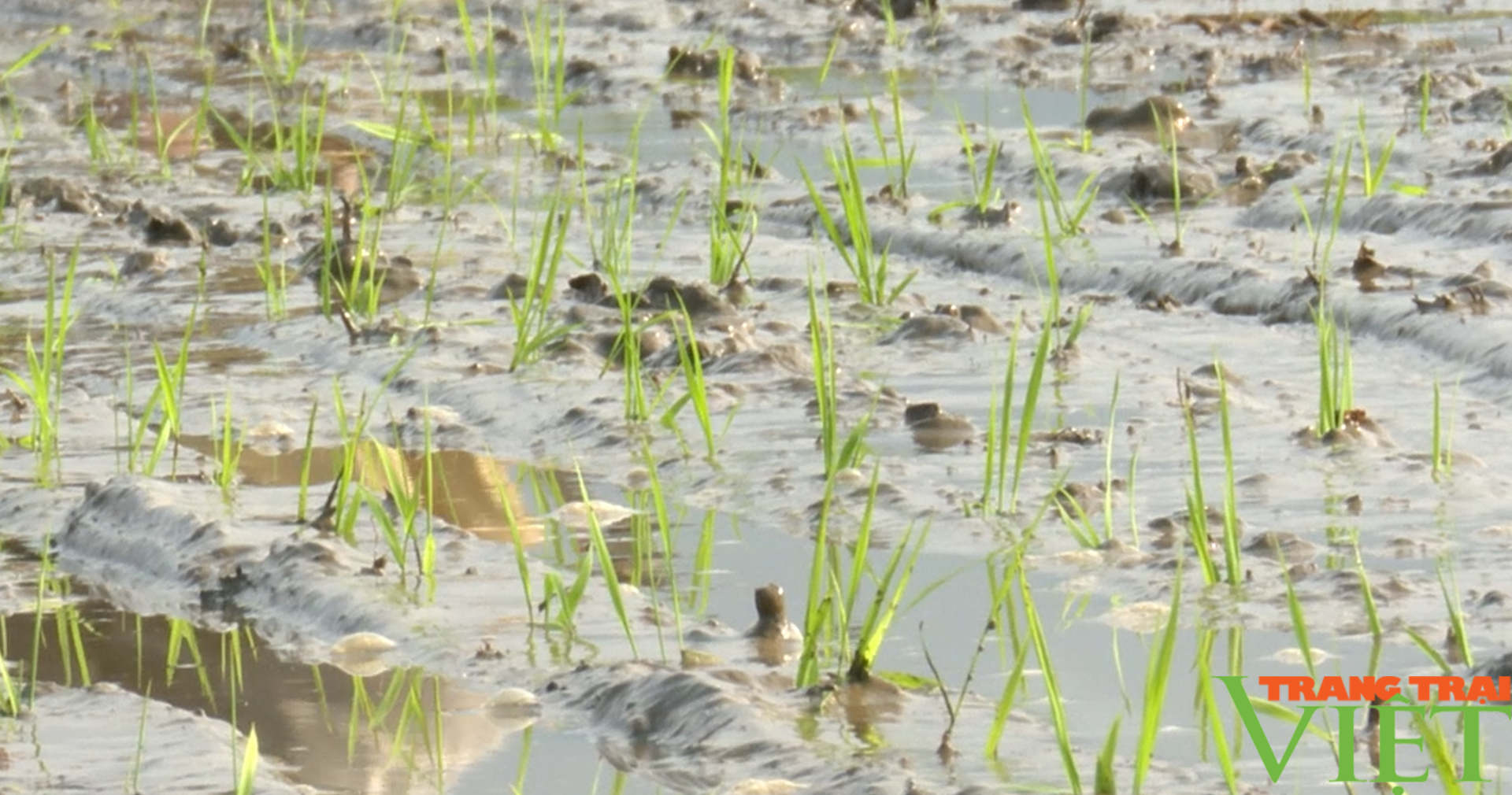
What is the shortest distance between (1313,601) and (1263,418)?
0.99 meters

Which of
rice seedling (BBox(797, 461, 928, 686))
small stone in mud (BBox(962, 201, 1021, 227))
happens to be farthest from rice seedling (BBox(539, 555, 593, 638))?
small stone in mud (BBox(962, 201, 1021, 227))

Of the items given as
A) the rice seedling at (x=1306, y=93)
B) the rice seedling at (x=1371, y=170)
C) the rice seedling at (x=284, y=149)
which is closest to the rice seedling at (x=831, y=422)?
the rice seedling at (x=1371, y=170)

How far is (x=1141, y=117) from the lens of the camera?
7.00 metres

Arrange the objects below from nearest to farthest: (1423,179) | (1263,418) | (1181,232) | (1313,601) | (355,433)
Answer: (1313,601), (355,433), (1263,418), (1181,232), (1423,179)

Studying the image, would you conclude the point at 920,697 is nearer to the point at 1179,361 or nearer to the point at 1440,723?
the point at 1440,723

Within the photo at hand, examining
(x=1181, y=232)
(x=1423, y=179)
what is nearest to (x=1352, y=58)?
(x=1423, y=179)

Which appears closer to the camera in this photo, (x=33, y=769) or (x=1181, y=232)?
(x=33, y=769)

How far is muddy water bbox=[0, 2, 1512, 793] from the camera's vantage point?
2.63 meters

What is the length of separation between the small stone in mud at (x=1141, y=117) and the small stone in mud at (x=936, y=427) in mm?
3135

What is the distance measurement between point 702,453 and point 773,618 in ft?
3.17

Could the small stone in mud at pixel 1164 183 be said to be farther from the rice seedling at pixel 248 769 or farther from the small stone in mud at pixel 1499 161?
the rice seedling at pixel 248 769

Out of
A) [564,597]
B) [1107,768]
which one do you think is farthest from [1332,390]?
[1107,768]

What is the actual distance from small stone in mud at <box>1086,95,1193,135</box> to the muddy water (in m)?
0.09

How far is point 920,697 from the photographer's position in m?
2.64
